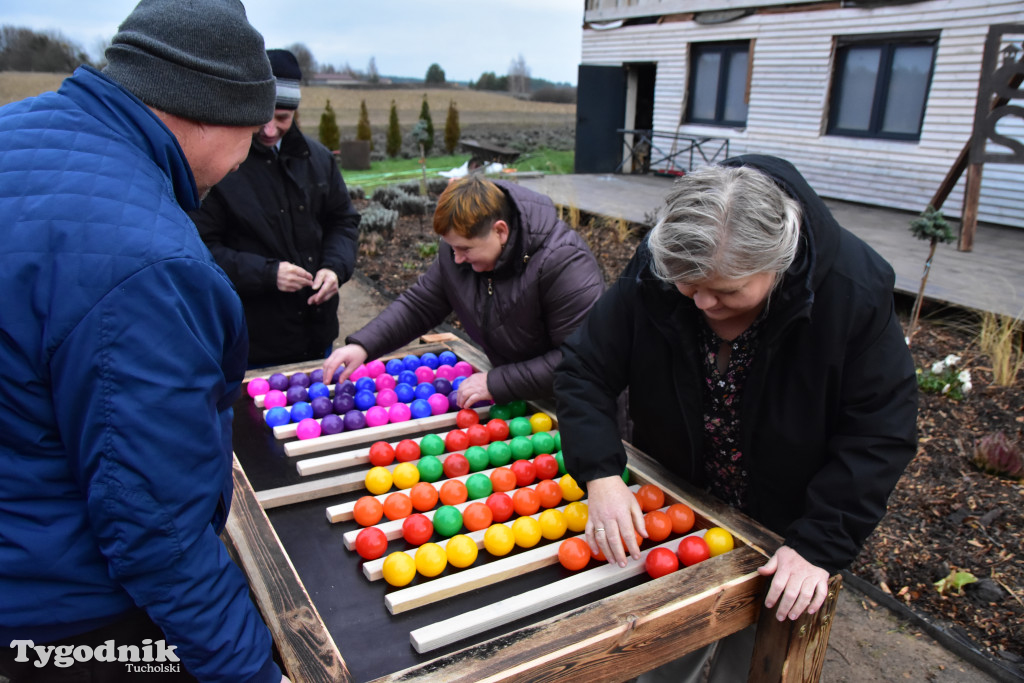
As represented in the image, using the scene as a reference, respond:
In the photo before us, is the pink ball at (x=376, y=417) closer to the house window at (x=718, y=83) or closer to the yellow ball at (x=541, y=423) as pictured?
the yellow ball at (x=541, y=423)

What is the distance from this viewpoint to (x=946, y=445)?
3.66 m

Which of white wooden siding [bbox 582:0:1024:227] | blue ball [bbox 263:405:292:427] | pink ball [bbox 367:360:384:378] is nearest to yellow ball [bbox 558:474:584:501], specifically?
blue ball [bbox 263:405:292:427]

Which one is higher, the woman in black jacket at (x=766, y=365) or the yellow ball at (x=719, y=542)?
the woman in black jacket at (x=766, y=365)

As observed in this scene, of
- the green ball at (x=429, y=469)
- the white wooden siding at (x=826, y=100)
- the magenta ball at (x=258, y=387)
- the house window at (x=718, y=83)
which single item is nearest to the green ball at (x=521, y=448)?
the green ball at (x=429, y=469)

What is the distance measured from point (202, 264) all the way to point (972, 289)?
6383 mm

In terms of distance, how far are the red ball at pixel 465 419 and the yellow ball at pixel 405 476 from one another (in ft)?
1.22

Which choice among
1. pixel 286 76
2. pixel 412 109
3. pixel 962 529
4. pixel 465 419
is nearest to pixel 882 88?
pixel 962 529

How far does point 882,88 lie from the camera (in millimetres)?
10000

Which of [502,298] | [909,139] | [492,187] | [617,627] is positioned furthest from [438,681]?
[909,139]

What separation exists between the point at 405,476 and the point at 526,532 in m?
0.43

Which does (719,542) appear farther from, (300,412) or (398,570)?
(300,412)

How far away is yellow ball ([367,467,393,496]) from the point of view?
6.27ft

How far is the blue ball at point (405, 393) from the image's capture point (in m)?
2.53

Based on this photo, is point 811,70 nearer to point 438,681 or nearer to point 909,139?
point 909,139
